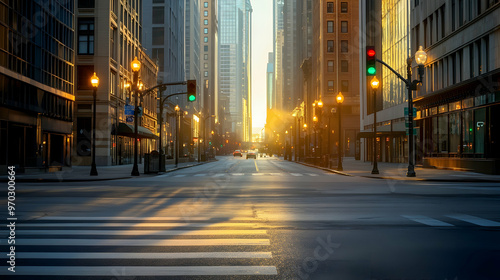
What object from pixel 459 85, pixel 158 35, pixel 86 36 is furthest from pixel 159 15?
pixel 459 85

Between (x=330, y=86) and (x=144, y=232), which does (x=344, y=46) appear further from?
(x=144, y=232)

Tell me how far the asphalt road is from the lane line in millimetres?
17

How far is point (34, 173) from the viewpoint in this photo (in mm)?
34625

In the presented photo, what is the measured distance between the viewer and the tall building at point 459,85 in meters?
31.9

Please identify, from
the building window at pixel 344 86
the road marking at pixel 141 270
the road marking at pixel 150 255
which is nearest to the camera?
the road marking at pixel 141 270

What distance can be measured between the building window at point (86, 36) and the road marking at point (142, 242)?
48.3 metres

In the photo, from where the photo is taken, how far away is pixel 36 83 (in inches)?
1442

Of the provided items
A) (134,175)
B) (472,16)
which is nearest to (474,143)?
(472,16)

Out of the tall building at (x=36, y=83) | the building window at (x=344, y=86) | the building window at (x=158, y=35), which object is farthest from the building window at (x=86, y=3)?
the building window at (x=344, y=86)

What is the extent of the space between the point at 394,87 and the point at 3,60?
144ft

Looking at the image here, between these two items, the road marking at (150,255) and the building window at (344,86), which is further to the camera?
the building window at (344,86)

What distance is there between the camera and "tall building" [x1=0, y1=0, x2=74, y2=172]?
32.2 m

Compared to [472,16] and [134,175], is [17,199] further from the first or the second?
[472,16]

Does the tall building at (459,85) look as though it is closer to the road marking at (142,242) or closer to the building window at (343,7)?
the road marking at (142,242)
